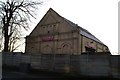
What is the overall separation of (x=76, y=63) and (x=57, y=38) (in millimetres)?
16655

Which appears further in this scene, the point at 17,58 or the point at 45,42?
the point at 45,42

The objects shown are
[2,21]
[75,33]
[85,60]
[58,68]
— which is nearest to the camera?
[85,60]

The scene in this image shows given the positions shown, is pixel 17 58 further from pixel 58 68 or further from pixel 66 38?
pixel 66 38

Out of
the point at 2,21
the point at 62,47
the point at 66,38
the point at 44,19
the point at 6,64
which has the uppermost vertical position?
the point at 44,19

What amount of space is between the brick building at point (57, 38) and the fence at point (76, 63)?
1177 cm

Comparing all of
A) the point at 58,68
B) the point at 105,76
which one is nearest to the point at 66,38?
the point at 58,68

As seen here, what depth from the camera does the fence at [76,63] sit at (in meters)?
12.4

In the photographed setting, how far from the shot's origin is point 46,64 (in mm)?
16281

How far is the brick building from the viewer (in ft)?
92.8

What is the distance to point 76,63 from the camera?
47.5 feet

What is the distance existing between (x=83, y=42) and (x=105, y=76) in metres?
17.4

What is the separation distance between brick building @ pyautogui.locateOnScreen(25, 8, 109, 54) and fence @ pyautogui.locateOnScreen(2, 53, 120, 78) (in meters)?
11.8

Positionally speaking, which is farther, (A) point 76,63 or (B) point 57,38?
(B) point 57,38

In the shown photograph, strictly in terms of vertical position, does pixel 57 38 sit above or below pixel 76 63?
above
